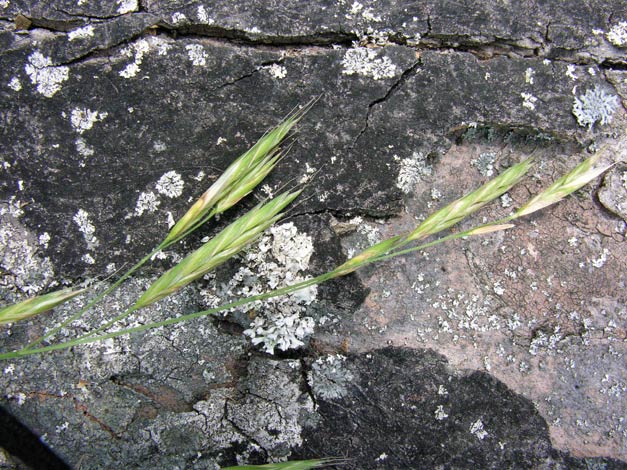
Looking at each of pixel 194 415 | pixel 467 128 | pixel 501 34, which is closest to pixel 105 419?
pixel 194 415

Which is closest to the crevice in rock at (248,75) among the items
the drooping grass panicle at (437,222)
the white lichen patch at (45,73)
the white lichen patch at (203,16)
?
the white lichen patch at (203,16)

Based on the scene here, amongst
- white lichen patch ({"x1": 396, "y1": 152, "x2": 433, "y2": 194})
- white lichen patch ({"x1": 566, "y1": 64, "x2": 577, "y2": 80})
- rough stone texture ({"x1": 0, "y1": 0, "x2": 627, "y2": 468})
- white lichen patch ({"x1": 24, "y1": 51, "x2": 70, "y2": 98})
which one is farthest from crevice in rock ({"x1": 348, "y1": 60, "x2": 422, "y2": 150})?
white lichen patch ({"x1": 24, "y1": 51, "x2": 70, "y2": 98})

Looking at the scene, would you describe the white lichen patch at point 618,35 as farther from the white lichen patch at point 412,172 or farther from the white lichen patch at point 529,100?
the white lichen patch at point 412,172

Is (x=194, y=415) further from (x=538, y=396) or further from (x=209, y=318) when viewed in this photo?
(x=538, y=396)

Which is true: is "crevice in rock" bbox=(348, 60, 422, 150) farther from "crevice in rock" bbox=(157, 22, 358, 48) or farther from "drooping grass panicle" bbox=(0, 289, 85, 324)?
"drooping grass panicle" bbox=(0, 289, 85, 324)

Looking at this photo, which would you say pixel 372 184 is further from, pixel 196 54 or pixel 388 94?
pixel 196 54
